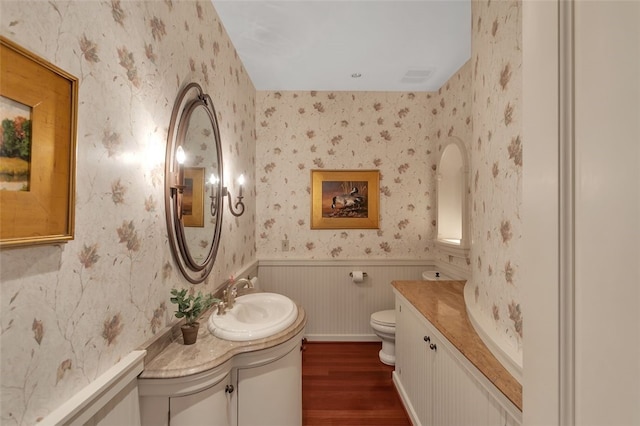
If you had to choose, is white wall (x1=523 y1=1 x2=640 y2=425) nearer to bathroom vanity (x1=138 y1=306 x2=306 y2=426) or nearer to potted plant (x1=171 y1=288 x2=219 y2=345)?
bathroom vanity (x1=138 y1=306 x2=306 y2=426)

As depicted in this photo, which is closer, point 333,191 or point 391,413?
point 391,413

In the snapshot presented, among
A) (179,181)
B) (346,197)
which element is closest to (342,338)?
(346,197)

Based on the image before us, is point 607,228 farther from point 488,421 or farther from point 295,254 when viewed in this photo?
point 295,254

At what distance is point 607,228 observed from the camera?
35 centimetres

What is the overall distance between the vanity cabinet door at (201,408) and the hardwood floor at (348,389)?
40.0 inches

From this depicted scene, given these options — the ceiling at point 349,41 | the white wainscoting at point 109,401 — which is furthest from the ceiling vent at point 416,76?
the white wainscoting at point 109,401

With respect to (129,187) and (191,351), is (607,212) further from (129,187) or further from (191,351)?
(191,351)

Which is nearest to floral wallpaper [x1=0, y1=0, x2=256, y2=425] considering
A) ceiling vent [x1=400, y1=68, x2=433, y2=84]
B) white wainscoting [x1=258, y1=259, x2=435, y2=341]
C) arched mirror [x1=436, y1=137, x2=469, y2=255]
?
white wainscoting [x1=258, y1=259, x2=435, y2=341]

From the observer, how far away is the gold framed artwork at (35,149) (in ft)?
2.18

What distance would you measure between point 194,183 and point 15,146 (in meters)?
0.98

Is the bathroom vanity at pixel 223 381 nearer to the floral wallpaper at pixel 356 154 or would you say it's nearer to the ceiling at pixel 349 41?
the floral wallpaper at pixel 356 154

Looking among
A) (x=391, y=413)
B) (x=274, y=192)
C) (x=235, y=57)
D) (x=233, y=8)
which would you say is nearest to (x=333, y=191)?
(x=274, y=192)

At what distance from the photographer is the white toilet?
274cm

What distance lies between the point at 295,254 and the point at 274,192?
0.75 meters
